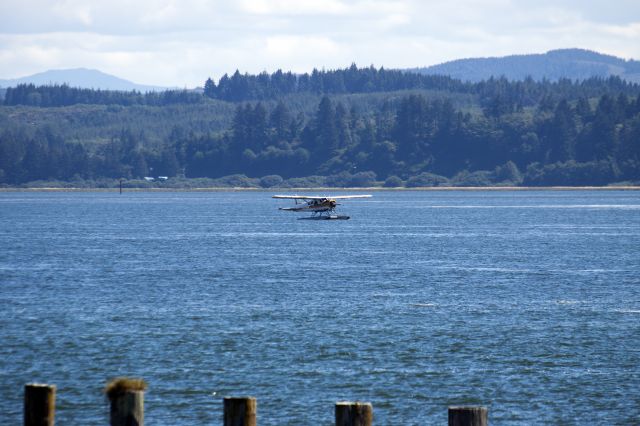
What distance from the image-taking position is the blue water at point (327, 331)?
35.8 meters

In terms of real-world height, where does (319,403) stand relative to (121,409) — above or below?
below

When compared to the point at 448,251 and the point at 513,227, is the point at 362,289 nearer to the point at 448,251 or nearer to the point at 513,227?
the point at 448,251

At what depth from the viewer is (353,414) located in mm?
19312

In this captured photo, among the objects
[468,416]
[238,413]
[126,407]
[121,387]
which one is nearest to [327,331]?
[121,387]

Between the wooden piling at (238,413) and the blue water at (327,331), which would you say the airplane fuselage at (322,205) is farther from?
the wooden piling at (238,413)

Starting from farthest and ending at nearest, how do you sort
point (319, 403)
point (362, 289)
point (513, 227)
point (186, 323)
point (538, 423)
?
point (513, 227) < point (362, 289) < point (186, 323) < point (319, 403) < point (538, 423)

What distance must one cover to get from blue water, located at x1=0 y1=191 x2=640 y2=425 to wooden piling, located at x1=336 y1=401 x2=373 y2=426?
1374 centimetres

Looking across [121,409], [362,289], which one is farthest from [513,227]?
[121,409]

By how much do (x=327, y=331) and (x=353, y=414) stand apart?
98.4 feet

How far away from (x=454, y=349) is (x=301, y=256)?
5286 centimetres

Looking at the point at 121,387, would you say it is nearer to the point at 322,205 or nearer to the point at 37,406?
the point at 37,406

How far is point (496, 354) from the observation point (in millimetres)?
43625

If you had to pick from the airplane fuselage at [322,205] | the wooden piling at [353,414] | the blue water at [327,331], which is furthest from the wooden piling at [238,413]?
the airplane fuselage at [322,205]

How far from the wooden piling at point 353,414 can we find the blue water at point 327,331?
13736mm
